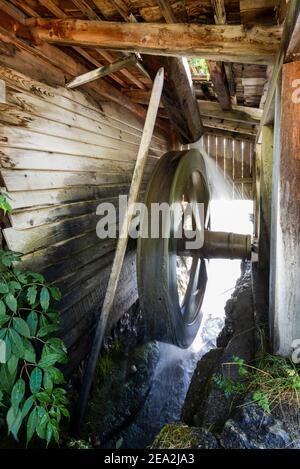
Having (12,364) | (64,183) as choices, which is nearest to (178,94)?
(64,183)

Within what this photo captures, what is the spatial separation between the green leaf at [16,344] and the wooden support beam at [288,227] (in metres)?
1.40

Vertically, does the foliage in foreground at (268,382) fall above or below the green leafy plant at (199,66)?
below

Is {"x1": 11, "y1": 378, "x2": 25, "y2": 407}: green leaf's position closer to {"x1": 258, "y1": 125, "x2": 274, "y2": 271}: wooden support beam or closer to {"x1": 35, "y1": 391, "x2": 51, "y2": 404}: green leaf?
{"x1": 35, "y1": 391, "x2": 51, "y2": 404}: green leaf

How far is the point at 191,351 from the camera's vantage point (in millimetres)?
4156

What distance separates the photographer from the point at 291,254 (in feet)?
5.52

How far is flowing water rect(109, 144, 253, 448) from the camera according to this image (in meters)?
2.80

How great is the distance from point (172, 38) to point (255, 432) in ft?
7.81

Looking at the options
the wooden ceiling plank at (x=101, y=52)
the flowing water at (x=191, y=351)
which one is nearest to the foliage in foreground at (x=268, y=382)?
the flowing water at (x=191, y=351)

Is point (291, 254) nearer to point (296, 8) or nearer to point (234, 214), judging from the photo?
point (296, 8)

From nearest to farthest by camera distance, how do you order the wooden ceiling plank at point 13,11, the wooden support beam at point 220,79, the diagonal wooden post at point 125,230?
the wooden ceiling plank at point 13,11, the diagonal wooden post at point 125,230, the wooden support beam at point 220,79

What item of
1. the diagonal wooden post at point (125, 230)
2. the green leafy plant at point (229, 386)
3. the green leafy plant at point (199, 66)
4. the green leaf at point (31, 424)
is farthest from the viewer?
the green leafy plant at point (199, 66)

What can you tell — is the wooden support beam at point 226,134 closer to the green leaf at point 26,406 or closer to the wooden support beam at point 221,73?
the wooden support beam at point 221,73

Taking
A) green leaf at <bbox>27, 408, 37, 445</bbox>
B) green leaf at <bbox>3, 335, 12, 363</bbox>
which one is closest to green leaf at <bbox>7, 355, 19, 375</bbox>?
green leaf at <bbox>3, 335, 12, 363</bbox>

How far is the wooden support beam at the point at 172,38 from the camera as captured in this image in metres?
1.92
